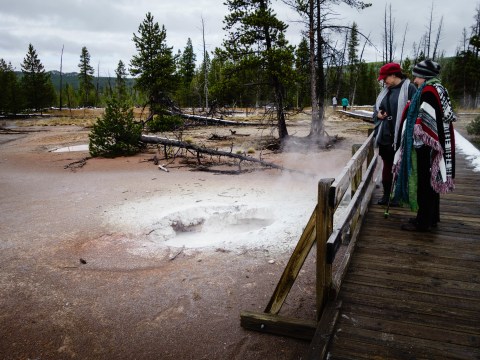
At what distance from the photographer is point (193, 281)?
5.23m

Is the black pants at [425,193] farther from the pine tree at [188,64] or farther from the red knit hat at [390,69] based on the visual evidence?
the pine tree at [188,64]

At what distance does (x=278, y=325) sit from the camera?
3730 mm

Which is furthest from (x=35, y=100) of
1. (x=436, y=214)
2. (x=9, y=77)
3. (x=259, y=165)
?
(x=436, y=214)

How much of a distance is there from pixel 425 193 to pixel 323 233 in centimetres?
194

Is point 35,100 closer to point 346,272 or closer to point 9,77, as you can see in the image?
point 9,77

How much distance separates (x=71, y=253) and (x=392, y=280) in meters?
5.46

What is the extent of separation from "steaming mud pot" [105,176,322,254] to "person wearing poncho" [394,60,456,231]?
2.71m

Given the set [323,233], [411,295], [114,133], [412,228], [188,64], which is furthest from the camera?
[188,64]

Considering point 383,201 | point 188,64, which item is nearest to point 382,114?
point 383,201

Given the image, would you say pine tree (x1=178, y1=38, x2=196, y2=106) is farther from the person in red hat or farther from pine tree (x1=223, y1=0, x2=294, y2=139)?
the person in red hat

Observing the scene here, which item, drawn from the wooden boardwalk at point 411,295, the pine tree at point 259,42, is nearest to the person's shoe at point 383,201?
the wooden boardwalk at point 411,295

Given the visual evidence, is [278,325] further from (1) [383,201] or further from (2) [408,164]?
(1) [383,201]

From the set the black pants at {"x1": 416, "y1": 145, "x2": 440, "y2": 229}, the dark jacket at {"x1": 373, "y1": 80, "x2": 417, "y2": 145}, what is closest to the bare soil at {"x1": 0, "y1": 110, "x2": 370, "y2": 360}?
the black pants at {"x1": 416, "y1": 145, "x2": 440, "y2": 229}

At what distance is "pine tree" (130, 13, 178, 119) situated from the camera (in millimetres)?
26888
